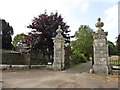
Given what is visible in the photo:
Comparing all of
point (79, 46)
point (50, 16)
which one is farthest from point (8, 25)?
point (50, 16)

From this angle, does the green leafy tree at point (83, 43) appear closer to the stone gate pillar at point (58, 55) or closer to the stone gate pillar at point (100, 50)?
the stone gate pillar at point (58, 55)

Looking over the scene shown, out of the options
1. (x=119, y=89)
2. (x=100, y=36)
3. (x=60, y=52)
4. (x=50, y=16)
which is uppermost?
(x=50, y=16)

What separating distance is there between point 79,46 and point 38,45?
28.8 metres

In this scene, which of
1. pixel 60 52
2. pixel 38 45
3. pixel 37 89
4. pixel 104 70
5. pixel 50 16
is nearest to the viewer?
pixel 37 89

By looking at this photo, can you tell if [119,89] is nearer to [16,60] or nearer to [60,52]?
[60,52]

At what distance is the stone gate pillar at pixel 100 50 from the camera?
43.5 ft

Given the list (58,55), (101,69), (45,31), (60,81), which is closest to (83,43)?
(45,31)

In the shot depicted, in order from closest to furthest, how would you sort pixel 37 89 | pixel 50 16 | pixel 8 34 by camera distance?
pixel 37 89
pixel 50 16
pixel 8 34

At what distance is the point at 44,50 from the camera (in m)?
19.1

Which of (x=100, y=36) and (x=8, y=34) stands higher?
(x=8, y=34)

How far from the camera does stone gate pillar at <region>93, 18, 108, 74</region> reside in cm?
1327

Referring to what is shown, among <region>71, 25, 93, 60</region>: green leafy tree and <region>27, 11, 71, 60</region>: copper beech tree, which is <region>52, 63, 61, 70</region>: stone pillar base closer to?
<region>27, 11, 71, 60</region>: copper beech tree

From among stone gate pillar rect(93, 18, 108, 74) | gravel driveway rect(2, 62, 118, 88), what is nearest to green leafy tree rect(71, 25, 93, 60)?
stone gate pillar rect(93, 18, 108, 74)

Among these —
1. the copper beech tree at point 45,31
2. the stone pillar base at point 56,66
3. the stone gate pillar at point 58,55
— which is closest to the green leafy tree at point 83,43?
the copper beech tree at point 45,31
